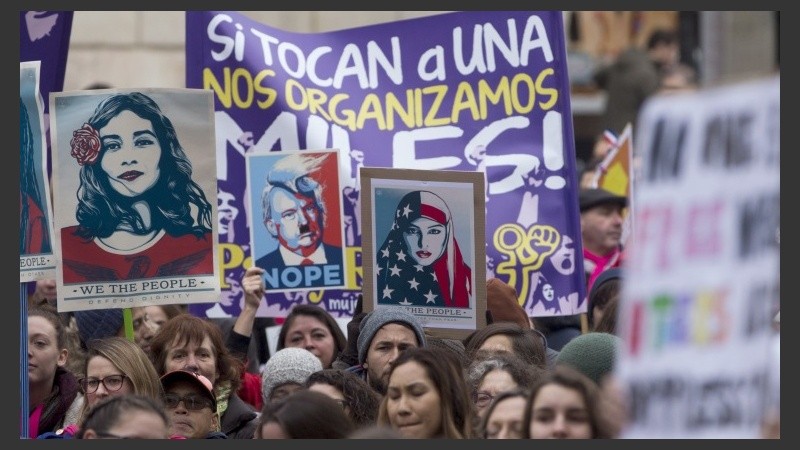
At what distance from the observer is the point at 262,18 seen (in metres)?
13.9

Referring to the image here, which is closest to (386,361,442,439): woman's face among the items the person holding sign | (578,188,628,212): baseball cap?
the person holding sign

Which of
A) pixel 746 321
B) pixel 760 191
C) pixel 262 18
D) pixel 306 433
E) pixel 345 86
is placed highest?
pixel 262 18

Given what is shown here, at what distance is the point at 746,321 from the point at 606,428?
3.38 ft

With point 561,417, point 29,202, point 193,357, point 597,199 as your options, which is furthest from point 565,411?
point 597,199

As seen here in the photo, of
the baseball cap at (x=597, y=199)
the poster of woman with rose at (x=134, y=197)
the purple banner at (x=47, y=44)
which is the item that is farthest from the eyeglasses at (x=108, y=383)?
the baseball cap at (x=597, y=199)

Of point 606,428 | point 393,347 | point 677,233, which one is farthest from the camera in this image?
point 393,347

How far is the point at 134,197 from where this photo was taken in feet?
22.5

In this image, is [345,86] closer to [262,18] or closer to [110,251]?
[110,251]

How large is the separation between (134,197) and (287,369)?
3.42ft

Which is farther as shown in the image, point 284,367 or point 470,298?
point 470,298

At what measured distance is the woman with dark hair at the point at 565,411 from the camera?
4.30 meters

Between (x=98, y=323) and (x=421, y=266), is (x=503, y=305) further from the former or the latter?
(x=98, y=323)

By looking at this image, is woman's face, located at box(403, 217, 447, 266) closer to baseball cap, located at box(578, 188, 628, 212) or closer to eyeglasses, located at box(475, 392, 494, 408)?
eyeglasses, located at box(475, 392, 494, 408)

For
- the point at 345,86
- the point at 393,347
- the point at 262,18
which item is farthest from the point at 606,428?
the point at 262,18
